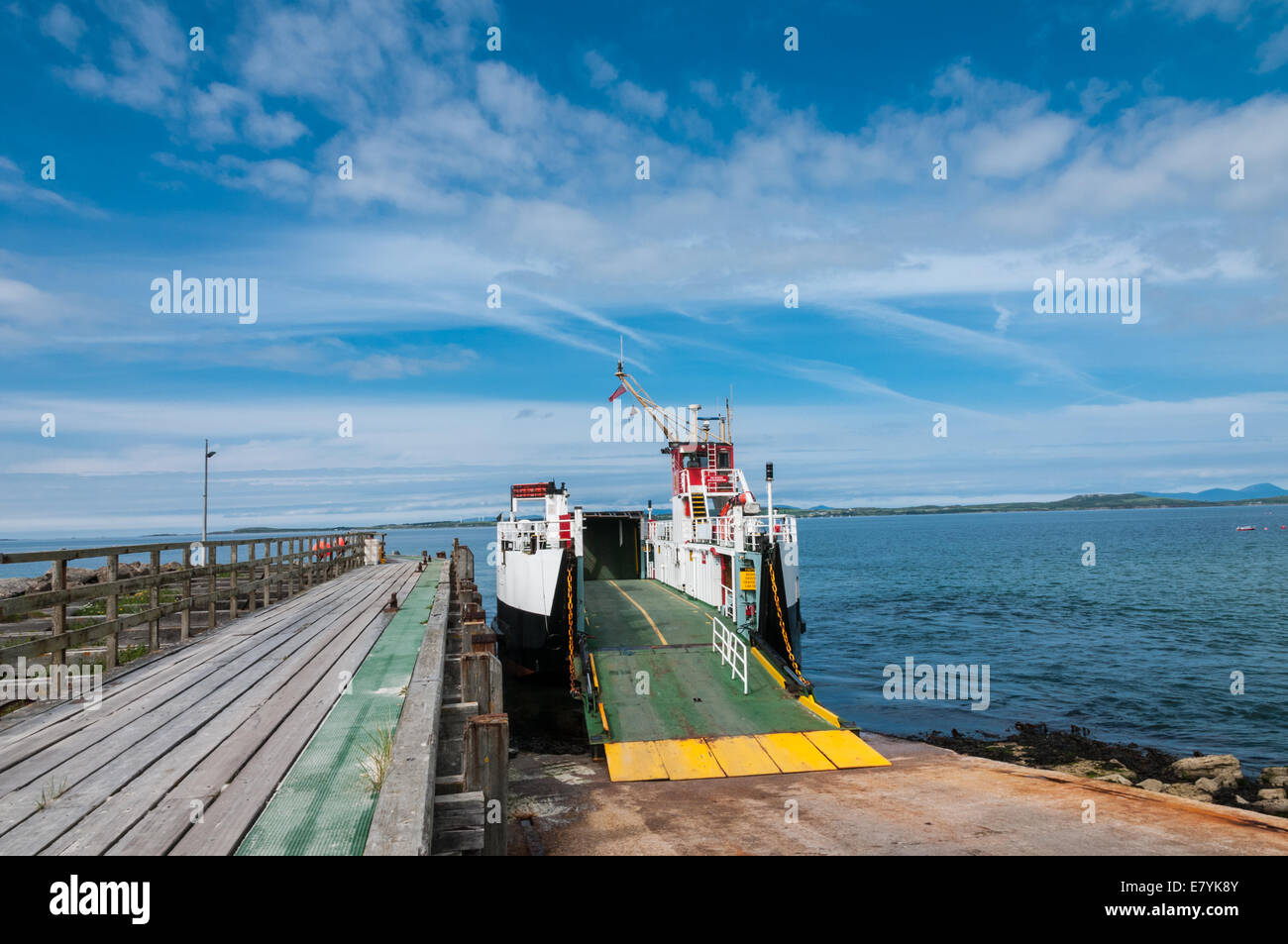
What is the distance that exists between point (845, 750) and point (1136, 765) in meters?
8.60

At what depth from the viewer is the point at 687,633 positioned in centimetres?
1852

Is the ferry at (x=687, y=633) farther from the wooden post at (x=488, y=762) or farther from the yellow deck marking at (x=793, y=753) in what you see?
the wooden post at (x=488, y=762)

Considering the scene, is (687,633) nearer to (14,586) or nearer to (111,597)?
(111,597)

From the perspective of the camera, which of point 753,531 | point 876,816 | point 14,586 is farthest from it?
point 14,586

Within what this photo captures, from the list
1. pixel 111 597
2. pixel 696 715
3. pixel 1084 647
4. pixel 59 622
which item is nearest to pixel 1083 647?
pixel 1084 647

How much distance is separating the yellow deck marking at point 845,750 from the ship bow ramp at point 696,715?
0.05ft

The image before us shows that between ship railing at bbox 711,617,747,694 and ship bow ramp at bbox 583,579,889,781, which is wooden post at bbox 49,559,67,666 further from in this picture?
ship railing at bbox 711,617,747,694

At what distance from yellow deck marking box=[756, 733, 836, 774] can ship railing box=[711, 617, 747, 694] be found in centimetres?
170

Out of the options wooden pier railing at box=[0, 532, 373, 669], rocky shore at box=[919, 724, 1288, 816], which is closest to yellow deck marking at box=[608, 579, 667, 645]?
rocky shore at box=[919, 724, 1288, 816]

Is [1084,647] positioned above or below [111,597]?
below

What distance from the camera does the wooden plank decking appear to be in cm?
400

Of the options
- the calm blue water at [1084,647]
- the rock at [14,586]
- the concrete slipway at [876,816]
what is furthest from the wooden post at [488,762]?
the rock at [14,586]
